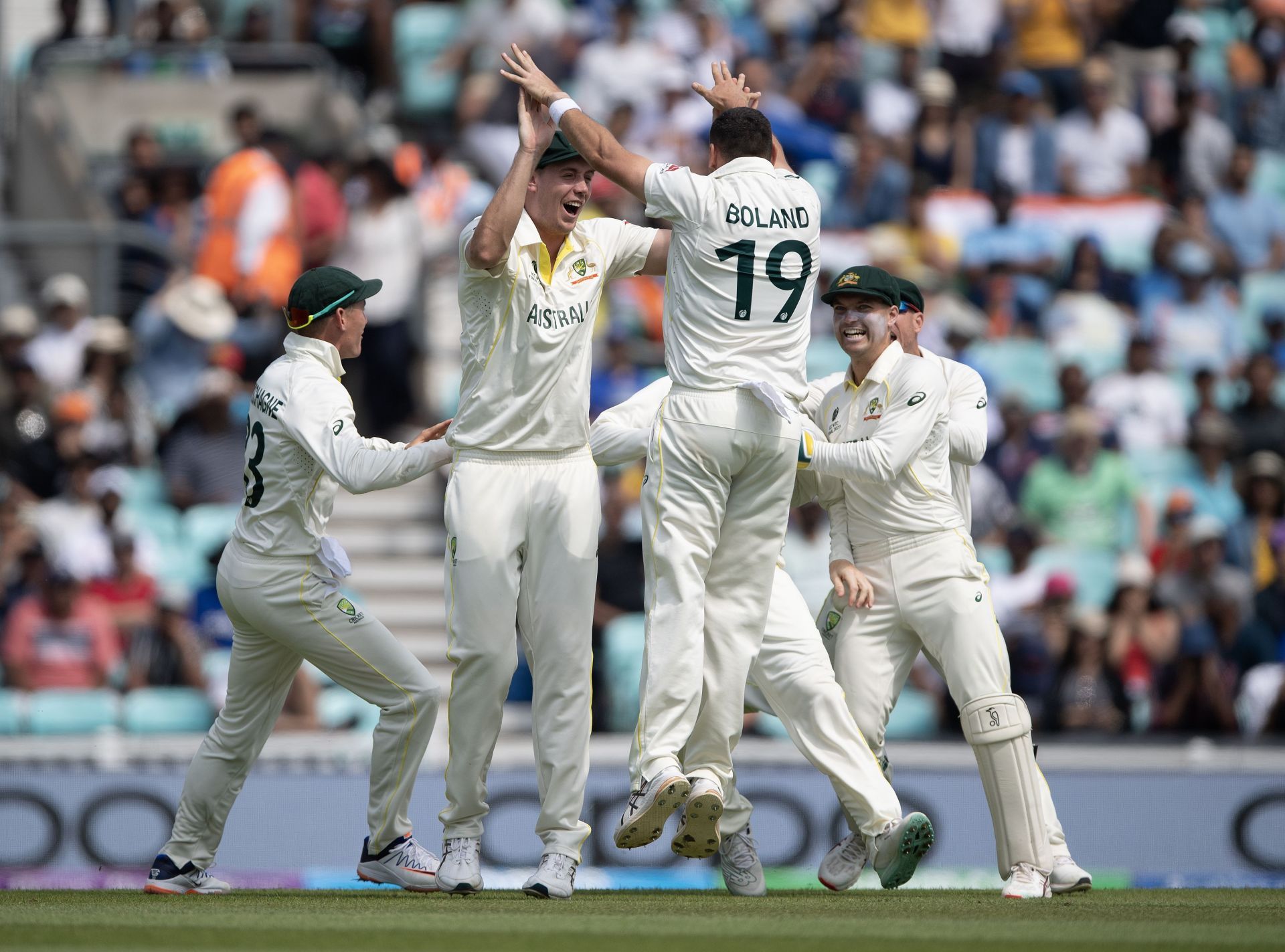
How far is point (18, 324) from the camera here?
13.8 metres

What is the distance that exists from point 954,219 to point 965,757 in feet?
19.9

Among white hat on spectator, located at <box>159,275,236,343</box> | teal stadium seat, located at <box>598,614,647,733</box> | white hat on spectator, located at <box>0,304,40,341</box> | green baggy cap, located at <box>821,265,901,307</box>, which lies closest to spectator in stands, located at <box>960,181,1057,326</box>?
teal stadium seat, located at <box>598,614,647,733</box>

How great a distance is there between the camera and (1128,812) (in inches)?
400

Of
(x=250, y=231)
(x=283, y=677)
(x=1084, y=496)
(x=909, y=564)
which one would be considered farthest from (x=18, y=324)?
(x=909, y=564)

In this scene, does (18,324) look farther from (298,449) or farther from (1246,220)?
(1246,220)

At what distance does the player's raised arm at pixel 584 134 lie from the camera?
6648mm

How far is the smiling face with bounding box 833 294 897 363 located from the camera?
7.42m

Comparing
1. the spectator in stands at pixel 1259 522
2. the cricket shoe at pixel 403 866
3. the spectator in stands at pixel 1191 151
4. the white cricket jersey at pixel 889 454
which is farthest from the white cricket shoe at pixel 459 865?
the spectator in stands at pixel 1191 151

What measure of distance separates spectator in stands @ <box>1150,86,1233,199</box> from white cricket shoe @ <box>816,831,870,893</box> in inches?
403

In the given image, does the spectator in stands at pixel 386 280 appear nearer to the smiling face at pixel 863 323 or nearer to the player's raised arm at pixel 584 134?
the smiling face at pixel 863 323

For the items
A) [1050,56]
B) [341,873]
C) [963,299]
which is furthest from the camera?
[1050,56]

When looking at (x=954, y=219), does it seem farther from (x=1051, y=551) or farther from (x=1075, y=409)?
(x=1051, y=551)

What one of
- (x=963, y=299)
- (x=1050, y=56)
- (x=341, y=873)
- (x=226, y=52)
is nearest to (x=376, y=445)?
(x=341, y=873)

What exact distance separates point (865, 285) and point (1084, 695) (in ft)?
16.1
